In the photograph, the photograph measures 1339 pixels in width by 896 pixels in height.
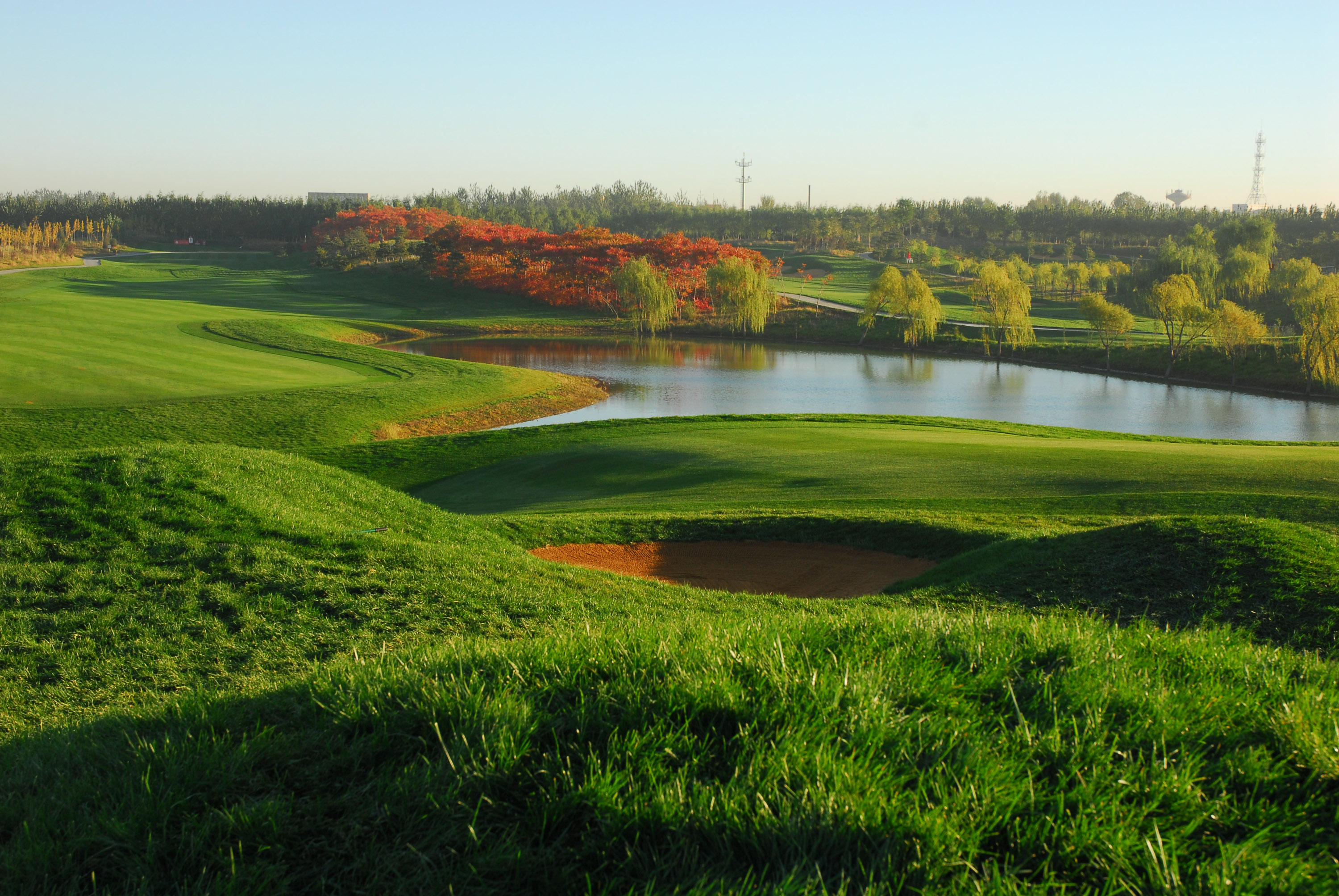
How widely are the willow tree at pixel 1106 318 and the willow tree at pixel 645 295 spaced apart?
113ft

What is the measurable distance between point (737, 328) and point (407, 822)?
8006 centimetres

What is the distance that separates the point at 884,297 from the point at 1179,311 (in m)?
24.4

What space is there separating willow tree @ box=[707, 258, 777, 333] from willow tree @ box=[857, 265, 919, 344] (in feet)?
29.5

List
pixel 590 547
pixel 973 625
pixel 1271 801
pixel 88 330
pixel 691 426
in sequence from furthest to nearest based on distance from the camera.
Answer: pixel 88 330 < pixel 691 426 < pixel 590 547 < pixel 973 625 < pixel 1271 801

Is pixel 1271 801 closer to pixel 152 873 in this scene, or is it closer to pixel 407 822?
pixel 407 822

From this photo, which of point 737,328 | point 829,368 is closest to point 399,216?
point 737,328

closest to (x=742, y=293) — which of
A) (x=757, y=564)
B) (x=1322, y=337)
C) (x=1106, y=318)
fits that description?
(x=1106, y=318)

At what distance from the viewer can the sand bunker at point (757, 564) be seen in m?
12.9

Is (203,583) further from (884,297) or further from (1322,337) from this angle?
(884,297)

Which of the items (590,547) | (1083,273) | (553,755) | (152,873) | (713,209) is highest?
(713,209)

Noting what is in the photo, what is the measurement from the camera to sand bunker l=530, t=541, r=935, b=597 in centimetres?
1295

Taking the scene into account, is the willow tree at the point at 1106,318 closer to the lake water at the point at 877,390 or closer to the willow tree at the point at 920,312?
the lake water at the point at 877,390

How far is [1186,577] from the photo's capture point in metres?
9.55

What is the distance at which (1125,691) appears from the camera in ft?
11.2
